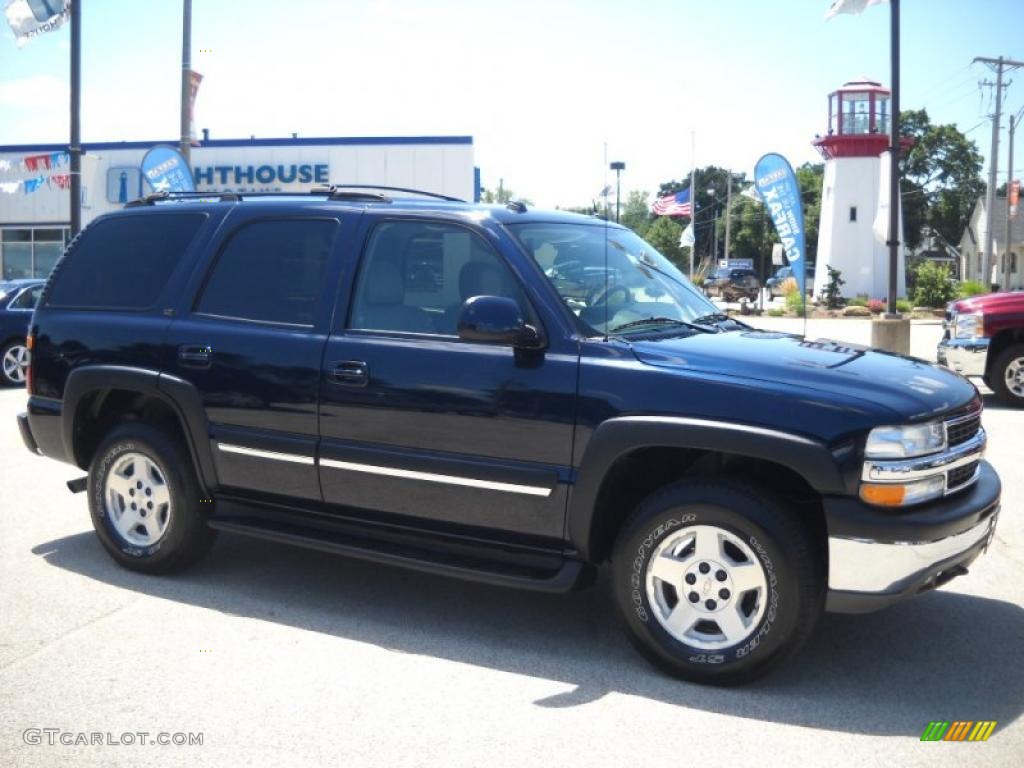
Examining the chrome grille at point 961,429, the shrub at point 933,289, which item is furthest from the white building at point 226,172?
the chrome grille at point 961,429

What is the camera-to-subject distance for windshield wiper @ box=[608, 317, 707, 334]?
4.55 metres

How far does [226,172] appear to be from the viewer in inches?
1271

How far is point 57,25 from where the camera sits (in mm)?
18281

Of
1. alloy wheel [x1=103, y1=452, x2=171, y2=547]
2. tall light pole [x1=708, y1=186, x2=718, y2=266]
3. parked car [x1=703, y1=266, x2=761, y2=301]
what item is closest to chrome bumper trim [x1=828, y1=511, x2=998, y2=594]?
alloy wheel [x1=103, y1=452, x2=171, y2=547]

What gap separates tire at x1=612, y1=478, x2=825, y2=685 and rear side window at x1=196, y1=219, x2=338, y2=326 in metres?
1.98

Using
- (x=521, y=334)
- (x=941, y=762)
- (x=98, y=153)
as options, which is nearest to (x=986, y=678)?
(x=941, y=762)

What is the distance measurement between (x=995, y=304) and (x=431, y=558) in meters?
9.49

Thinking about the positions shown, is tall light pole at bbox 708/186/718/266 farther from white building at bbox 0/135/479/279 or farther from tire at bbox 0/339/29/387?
tire at bbox 0/339/29/387

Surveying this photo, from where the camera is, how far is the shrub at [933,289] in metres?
39.5

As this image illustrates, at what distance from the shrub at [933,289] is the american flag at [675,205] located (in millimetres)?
9507

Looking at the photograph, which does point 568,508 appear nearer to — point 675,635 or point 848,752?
point 675,635

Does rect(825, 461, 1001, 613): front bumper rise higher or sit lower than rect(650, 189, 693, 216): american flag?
lower

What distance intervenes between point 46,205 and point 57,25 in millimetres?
17887

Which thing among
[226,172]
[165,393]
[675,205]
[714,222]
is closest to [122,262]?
[165,393]
